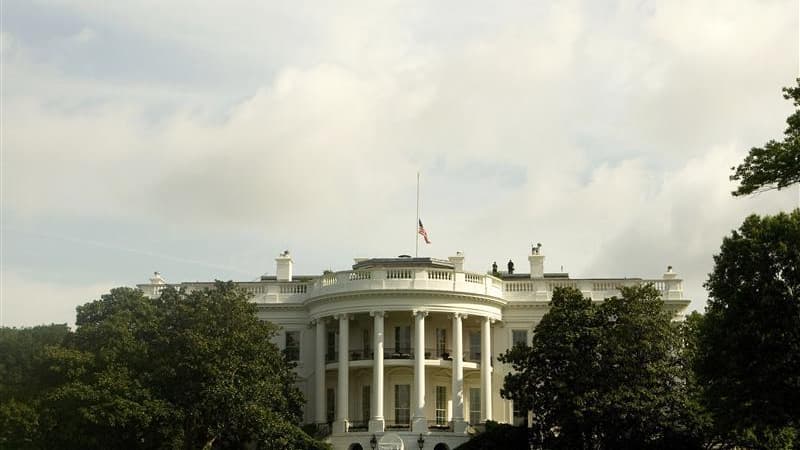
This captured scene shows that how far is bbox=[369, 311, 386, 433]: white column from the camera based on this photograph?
6028 cm

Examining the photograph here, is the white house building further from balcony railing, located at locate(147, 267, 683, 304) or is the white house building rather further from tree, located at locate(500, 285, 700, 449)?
tree, located at locate(500, 285, 700, 449)

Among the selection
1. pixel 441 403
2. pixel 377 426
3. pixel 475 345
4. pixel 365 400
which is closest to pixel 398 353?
pixel 365 400

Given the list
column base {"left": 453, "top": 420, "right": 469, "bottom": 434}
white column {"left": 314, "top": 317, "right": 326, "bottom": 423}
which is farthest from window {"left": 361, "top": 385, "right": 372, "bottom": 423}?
column base {"left": 453, "top": 420, "right": 469, "bottom": 434}

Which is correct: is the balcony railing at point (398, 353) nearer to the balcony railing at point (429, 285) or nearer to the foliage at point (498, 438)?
the balcony railing at point (429, 285)

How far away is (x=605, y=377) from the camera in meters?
51.8

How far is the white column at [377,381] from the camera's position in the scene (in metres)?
60.3

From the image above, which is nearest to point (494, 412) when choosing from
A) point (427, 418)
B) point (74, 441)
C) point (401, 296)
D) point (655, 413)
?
point (427, 418)

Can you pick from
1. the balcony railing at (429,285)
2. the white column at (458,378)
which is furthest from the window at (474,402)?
the balcony railing at (429,285)

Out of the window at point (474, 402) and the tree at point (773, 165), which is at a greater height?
the tree at point (773, 165)

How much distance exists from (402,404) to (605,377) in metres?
15.6

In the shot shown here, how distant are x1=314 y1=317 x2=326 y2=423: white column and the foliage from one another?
8.31 meters

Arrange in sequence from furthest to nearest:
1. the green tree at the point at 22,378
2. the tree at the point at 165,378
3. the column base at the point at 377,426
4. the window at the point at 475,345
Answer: the window at the point at 475,345, the column base at the point at 377,426, the green tree at the point at 22,378, the tree at the point at 165,378

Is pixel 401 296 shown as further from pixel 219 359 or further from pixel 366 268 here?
pixel 219 359

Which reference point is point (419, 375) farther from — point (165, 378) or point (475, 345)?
point (165, 378)
